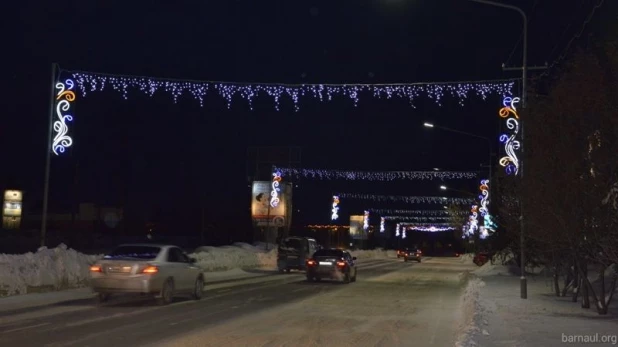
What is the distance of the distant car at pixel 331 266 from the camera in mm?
30000

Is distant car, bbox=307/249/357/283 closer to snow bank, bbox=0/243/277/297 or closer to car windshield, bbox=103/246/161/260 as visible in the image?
snow bank, bbox=0/243/277/297

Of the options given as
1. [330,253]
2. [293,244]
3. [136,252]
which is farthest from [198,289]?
[293,244]

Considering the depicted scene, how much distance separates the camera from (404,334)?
1383 centimetres

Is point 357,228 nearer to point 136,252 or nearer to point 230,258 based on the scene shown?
point 230,258

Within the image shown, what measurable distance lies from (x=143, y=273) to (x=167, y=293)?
118 cm

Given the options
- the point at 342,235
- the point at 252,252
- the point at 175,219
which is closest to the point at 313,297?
Result: the point at 252,252

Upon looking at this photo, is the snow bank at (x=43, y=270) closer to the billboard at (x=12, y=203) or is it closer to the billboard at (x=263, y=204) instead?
the billboard at (x=263, y=204)

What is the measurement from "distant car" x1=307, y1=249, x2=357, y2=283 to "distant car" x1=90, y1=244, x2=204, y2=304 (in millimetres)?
10662

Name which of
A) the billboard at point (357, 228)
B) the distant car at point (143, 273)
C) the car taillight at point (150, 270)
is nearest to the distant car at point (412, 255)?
the billboard at point (357, 228)

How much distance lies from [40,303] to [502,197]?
12.7 metres

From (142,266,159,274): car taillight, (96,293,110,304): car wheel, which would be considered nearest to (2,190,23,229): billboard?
(96,293,110,304): car wheel

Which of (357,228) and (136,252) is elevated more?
(357,228)

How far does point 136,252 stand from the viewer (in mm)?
19422

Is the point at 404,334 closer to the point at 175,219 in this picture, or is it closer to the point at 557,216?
the point at 557,216
